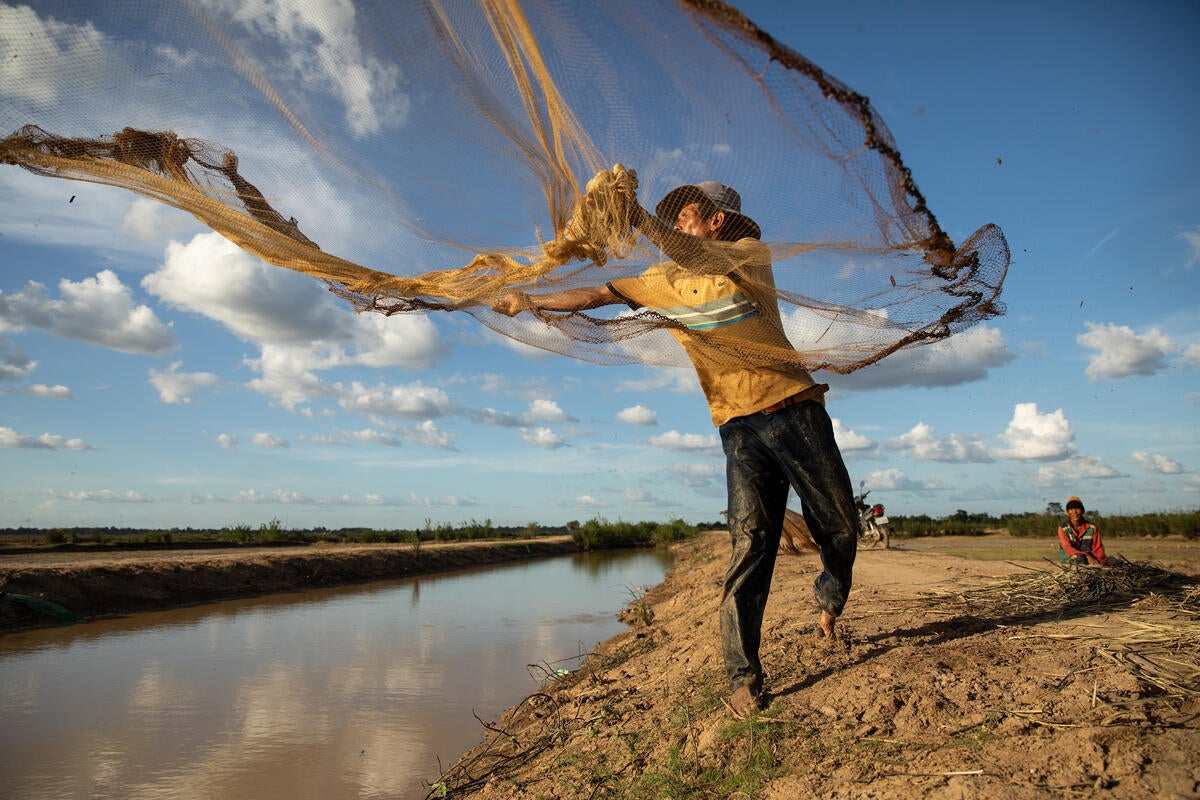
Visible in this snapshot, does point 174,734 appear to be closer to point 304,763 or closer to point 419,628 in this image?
point 304,763

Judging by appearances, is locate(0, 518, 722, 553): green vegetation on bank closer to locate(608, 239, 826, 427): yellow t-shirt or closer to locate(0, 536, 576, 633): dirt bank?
locate(0, 536, 576, 633): dirt bank

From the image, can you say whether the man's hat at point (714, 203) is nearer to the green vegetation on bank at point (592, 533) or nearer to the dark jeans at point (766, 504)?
the dark jeans at point (766, 504)

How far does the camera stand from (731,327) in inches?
116

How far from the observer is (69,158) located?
3.25 metres

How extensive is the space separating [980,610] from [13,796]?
17.3 feet

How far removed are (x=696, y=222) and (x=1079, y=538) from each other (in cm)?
572

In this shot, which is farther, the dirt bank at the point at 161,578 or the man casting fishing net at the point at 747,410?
the dirt bank at the point at 161,578

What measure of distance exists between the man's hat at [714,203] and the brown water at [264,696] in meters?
3.13

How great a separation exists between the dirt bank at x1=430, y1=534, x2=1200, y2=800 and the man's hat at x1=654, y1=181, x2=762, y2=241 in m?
1.97

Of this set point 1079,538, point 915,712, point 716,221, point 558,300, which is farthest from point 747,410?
point 1079,538

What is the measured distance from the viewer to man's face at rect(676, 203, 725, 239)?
3051 mm

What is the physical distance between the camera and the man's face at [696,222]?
10.0 feet

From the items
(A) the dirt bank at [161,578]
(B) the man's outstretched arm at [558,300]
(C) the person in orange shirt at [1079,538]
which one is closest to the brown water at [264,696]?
(A) the dirt bank at [161,578]

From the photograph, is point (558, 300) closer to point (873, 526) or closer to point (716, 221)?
point (716, 221)
